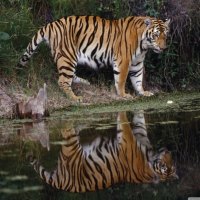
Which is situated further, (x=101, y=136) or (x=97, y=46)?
(x=97, y=46)

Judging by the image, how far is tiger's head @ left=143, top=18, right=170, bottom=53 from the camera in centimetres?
1236

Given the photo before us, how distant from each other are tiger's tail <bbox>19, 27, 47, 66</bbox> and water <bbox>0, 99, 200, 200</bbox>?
2375mm

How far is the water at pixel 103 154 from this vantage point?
5879 mm

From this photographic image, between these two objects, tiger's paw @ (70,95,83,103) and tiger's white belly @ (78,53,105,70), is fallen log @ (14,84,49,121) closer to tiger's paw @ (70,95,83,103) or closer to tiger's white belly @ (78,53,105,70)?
tiger's paw @ (70,95,83,103)

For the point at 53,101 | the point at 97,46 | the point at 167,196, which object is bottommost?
the point at 167,196

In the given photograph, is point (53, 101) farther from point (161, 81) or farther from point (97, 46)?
Answer: point (161, 81)

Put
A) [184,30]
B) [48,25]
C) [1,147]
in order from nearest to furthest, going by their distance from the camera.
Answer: [1,147] → [48,25] → [184,30]

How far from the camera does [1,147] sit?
783 cm

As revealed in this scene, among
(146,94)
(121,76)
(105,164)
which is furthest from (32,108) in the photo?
(105,164)

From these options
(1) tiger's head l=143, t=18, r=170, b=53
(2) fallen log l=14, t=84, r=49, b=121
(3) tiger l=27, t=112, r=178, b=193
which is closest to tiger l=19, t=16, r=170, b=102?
(1) tiger's head l=143, t=18, r=170, b=53

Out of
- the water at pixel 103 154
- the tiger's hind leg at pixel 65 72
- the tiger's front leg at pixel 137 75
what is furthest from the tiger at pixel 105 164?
the tiger's front leg at pixel 137 75

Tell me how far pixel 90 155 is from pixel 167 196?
1868mm

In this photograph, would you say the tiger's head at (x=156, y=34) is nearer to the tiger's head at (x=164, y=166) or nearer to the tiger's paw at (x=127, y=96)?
the tiger's paw at (x=127, y=96)

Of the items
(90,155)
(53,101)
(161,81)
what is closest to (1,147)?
(90,155)
